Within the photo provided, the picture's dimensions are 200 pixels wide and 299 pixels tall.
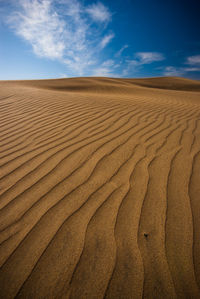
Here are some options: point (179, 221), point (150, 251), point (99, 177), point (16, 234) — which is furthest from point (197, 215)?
point (16, 234)

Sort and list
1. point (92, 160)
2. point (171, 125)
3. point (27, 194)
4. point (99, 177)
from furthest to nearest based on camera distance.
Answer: point (171, 125) → point (92, 160) → point (99, 177) → point (27, 194)

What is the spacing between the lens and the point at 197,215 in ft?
4.06

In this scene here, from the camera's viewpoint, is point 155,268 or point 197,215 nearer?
point 155,268

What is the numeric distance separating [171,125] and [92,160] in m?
2.01

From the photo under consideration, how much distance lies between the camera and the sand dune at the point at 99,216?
2.89 ft

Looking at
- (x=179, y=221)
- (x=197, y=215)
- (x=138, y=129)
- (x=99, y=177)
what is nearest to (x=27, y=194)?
(x=99, y=177)

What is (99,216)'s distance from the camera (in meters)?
1.24

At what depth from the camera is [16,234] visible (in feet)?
3.63

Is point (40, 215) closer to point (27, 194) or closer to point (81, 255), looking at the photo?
point (27, 194)

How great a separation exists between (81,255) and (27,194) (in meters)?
0.73

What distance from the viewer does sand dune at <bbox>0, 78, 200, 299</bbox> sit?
88 cm

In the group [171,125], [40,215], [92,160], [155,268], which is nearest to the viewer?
[155,268]

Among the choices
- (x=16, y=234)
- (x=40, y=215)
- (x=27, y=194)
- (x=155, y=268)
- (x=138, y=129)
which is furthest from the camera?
(x=138, y=129)

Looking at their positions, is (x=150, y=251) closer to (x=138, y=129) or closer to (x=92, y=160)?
(x=92, y=160)
